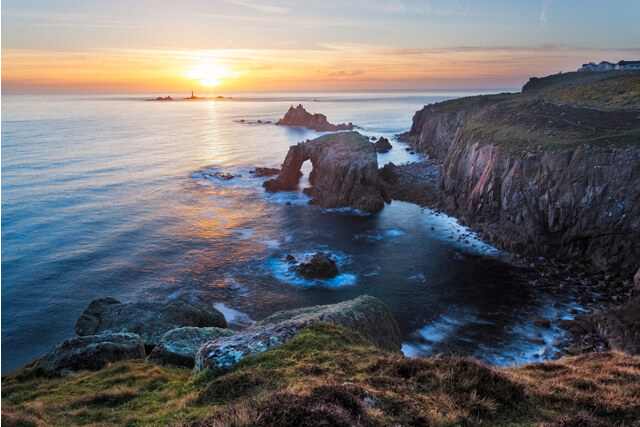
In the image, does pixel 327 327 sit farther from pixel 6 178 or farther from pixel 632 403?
pixel 6 178

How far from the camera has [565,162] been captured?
48.5 metres

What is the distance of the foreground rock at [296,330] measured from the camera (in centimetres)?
1534

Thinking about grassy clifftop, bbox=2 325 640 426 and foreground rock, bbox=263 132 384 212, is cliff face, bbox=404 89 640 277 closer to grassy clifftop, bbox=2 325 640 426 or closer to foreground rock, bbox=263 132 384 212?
foreground rock, bbox=263 132 384 212

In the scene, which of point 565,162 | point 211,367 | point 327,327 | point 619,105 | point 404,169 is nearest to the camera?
point 211,367

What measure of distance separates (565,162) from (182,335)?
4921cm

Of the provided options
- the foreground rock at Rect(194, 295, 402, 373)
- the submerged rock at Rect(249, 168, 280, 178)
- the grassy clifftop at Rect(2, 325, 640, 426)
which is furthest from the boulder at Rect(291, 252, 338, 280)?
the submerged rock at Rect(249, 168, 280, 178)

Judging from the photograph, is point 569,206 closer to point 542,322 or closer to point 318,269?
point 542,322

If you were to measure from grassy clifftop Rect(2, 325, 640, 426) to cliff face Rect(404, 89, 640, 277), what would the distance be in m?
32.5

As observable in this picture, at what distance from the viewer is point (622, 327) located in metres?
30.5

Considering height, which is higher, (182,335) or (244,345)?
(244,345)

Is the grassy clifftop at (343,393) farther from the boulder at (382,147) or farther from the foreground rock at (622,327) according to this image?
the boulder at (382,147)

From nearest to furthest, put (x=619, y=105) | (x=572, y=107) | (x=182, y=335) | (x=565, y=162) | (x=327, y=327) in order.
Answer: (x=327, y=327)
(x=182, y=335)
(x=565, y=162)
(x=619, y=105)
(x=572, y=107)

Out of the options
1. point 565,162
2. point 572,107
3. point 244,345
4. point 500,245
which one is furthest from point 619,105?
point 244,345

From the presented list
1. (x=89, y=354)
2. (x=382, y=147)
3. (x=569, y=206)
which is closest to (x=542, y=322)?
(x=569, y=206)
